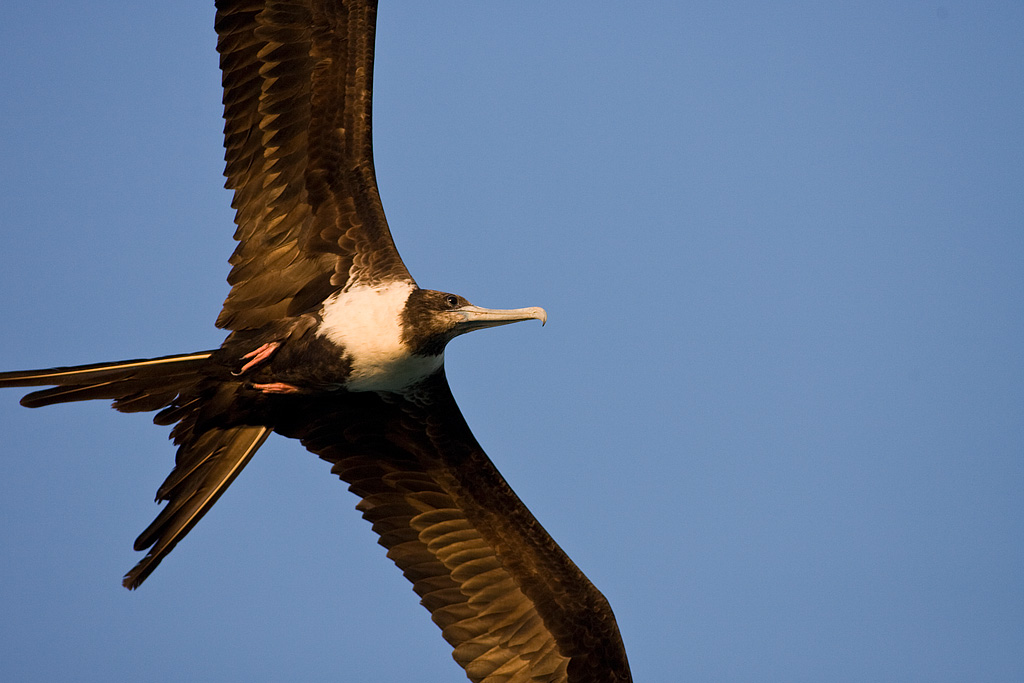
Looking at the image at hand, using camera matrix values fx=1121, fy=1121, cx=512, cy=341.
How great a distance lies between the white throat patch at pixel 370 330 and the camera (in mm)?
5910

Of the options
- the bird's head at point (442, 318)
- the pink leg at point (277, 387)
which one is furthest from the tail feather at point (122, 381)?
the bird's head at point (442, 318)

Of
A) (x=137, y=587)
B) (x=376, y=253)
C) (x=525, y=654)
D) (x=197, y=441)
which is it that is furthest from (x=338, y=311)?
(x=525, y=654)

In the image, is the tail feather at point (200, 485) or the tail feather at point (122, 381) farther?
the tail feather at point (200, 485)

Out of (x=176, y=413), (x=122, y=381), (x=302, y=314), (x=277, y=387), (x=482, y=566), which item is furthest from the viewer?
(x=482, y=566)

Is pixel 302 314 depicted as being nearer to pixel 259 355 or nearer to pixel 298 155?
pixel 259 355

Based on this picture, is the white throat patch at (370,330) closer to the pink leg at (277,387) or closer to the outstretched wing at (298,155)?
the outstretched wing at (298,155)

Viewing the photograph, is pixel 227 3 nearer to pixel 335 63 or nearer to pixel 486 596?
pixel 335 63

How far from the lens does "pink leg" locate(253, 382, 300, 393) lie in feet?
19.6

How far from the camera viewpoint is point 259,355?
19.5 ft

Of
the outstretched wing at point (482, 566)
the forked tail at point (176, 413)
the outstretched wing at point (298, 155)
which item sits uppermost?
the outstretched wing at point (298, 155)

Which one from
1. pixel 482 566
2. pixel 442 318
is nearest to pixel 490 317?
pixel 442 318

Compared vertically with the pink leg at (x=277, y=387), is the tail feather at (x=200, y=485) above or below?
below

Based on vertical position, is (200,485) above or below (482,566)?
above

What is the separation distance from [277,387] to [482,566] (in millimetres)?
1772
